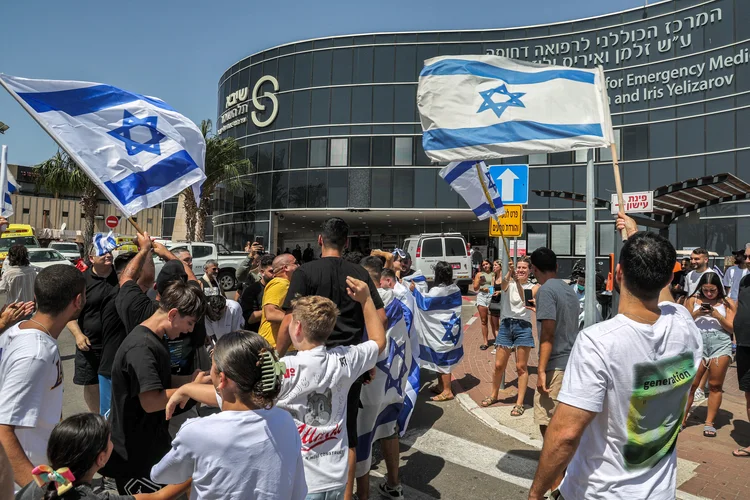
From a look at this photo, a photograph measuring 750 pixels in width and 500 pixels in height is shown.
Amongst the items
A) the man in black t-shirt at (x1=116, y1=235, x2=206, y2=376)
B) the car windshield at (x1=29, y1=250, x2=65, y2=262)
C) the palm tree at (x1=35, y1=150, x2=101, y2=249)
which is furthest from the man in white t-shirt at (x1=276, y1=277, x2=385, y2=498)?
the palm tree at (x1=35, y1=150, x2=101, y2=249)

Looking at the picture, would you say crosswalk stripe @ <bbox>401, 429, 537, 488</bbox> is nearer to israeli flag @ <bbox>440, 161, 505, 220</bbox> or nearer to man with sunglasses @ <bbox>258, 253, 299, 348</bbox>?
man with sunglasses @ <bbox>258, 253, 299, 348</bbox>

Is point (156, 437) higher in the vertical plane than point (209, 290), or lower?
lower

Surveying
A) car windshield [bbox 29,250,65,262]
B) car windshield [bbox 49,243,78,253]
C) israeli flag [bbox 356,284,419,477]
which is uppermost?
car windshield [bbox 49,243,78,253]

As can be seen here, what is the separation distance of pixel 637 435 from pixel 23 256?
815 centimetres

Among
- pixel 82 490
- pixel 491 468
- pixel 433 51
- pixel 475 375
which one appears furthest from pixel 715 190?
pixel 433 51

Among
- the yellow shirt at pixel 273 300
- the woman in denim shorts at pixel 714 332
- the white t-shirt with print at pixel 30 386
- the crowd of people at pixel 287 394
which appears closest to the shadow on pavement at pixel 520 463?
the crowd of people at pixel 287 394

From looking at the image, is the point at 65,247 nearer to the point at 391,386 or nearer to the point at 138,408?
Answer: the point at 391,386

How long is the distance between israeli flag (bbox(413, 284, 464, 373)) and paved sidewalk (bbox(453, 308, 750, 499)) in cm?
59

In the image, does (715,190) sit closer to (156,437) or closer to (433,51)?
(156,437)

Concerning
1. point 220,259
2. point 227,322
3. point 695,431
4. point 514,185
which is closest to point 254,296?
point 227,322

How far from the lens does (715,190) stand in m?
7.68

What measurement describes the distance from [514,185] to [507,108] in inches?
180

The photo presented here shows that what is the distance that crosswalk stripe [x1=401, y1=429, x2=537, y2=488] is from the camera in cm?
470

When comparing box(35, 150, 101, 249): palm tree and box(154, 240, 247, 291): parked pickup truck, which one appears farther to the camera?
box(35, 150, 101, 249): palm tree
